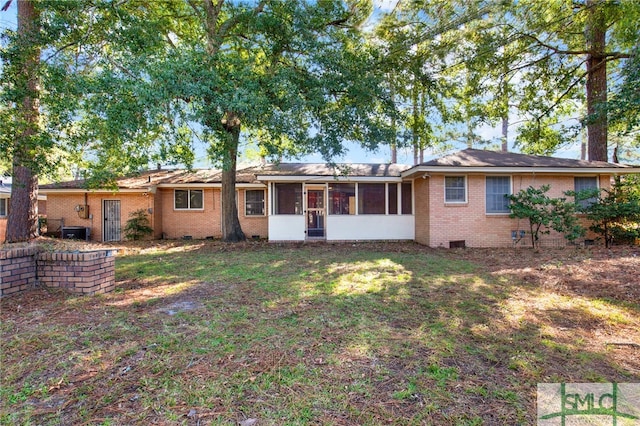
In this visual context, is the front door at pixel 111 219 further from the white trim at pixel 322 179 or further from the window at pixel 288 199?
the window at pixel 288 199

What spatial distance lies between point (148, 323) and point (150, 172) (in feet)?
50.4

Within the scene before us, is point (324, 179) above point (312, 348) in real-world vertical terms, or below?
above

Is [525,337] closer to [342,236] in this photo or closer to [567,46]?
[342,236]

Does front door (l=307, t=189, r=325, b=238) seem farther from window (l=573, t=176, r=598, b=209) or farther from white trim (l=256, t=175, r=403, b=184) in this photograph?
window (l=573, t=176, r=598, b=209)

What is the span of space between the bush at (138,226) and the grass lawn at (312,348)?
8524mm

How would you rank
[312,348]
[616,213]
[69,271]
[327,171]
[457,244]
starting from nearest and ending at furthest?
1. [312,348]
2. [69,271]
3. [616,213]
4. [457,244]
5. [327,171]

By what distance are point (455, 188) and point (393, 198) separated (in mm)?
2638

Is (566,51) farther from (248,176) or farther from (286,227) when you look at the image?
(248,176)

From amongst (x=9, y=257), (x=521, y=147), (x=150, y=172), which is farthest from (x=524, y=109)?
(x=150, y=172)

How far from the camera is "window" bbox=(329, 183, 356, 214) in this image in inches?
512

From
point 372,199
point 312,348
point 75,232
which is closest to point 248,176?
point 372,199

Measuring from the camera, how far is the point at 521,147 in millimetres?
16406

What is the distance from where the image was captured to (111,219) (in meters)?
14.4

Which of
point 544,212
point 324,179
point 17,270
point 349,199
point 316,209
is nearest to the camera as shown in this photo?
point 17,270
